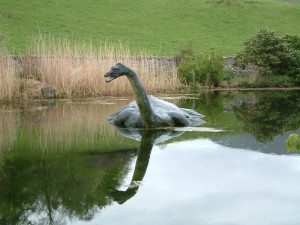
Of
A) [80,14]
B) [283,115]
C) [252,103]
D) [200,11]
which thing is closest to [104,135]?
[283,115]

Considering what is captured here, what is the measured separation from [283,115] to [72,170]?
271 inches

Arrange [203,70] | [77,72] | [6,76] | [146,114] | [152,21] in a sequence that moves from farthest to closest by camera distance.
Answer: [152,21] < [203,70] < [77,72] < [6,76] < [146,114]

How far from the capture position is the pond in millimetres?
4965

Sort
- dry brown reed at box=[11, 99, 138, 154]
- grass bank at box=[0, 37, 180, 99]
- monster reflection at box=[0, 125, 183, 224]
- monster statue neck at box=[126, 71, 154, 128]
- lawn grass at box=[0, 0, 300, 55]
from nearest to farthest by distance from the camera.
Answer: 1. monster reflection at box=[0, 125, 183, 224]
2. dry brown reed at box=[11, 99, 138, 154]
3. monster statue neck at box=[126, 71, 154, 128]
4. grass bank at box=[0, 37, 180, 99]
5. lawn grass at box=[0, 0, 300, 55]

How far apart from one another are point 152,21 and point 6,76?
90.1 feet

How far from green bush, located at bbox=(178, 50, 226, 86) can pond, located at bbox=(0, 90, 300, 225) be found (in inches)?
391

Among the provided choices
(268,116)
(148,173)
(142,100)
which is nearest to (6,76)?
(142,100)

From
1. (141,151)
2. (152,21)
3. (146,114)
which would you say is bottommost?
(141,151)

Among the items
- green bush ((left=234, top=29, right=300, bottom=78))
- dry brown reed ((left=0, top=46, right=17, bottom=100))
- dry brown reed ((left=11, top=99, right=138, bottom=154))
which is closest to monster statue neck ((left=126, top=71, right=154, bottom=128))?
dry brown reed ((left=11, top=99, right=138, bottom=154))

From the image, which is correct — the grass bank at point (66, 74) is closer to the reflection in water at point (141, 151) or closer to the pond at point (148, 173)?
the pond at point (148, 173)

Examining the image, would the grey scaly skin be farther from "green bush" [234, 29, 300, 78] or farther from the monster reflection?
"green bush" [234, 29, 300, 78]

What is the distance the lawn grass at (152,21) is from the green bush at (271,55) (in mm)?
6891

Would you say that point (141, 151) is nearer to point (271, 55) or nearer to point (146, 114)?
point (146, 114)

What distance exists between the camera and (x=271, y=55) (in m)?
23.4
